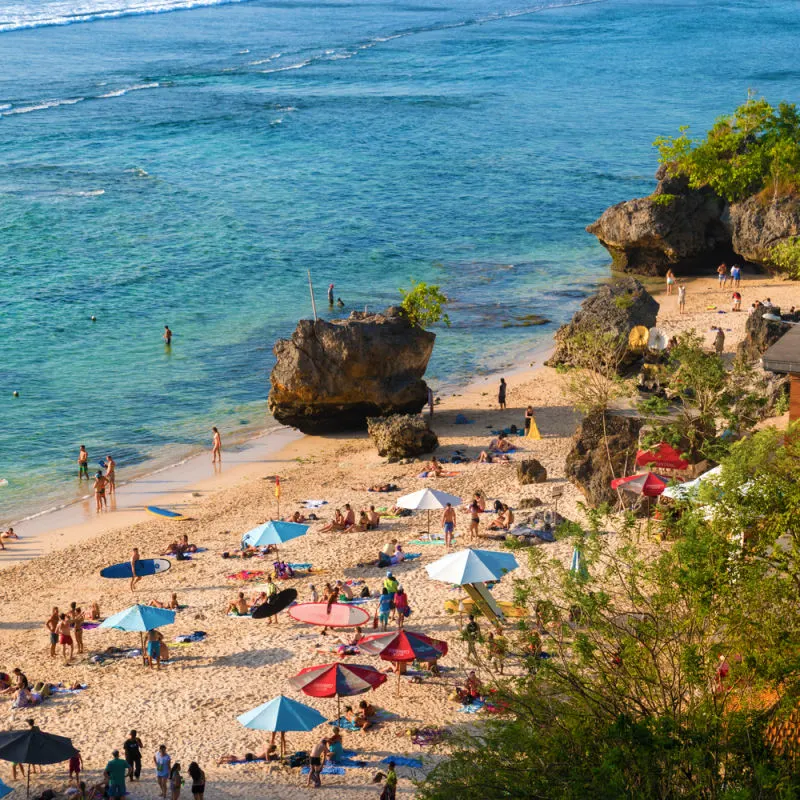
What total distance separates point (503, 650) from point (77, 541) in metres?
20.6

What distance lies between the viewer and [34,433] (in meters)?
40.0

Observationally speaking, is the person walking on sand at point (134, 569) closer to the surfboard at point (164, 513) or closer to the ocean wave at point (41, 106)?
the surfboard at point (164, 513)

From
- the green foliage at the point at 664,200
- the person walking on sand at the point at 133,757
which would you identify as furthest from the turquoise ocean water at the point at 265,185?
the person walking on sand at the point at 133,757

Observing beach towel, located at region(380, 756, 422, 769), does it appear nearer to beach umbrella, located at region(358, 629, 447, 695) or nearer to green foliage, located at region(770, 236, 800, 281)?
beach umbrella, located at region(358, 629, 447, 695)

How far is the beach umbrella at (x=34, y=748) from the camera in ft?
59.0

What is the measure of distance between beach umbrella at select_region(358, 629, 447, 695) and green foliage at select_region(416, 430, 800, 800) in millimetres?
6993

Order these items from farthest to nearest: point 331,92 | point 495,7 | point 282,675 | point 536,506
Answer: point 495,7 → point 331,92 → point 536,506 → point 282,675

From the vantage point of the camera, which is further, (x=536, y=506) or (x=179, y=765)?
(x=536, y=506)

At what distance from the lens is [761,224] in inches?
2051

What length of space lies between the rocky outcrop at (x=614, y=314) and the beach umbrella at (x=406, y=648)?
20483mm

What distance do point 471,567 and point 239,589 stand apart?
6.71 m

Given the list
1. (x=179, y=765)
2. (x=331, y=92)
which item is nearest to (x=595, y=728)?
(x=179, y=765)

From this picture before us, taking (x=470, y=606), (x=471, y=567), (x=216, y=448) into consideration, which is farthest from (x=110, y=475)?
(x=471, y=567)

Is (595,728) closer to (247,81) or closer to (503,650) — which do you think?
(503,650)
